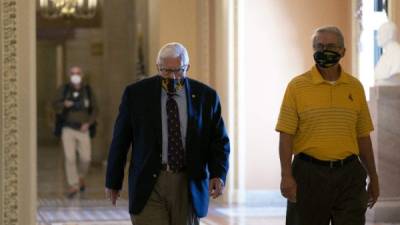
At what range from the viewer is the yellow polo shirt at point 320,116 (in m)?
5.46

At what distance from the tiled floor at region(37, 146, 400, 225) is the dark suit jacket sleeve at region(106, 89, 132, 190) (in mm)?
5075

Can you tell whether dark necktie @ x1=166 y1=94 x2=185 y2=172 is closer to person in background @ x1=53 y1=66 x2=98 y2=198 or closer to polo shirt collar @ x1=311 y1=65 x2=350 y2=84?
polo shirt collar @ x1=311 y1=65 x2=350 y2=84

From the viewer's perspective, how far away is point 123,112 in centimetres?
575

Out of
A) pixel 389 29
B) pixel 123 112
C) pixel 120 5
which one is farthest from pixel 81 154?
pixel 123 112

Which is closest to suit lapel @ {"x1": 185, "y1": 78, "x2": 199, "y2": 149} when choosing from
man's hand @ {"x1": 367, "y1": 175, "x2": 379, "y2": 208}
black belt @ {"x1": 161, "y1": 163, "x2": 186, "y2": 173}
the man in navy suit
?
the man in navy suit

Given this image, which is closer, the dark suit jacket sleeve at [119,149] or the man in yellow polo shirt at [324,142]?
the man in yellow polo shirt at [324,142]

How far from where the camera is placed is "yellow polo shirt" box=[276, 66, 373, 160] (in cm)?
546

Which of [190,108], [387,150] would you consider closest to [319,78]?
[190,108]

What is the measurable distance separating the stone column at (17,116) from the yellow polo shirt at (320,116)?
172 cm

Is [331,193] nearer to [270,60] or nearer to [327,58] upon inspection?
[327,58]

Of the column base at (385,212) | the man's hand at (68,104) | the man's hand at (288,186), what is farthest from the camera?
the man's hand at (68,104)

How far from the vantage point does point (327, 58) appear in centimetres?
548

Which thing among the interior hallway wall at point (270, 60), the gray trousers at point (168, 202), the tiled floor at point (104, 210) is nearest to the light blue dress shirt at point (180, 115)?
the gray trousers at point (168, 202)

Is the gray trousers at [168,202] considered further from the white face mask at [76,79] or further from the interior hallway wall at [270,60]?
the white face mask at [76,79]
